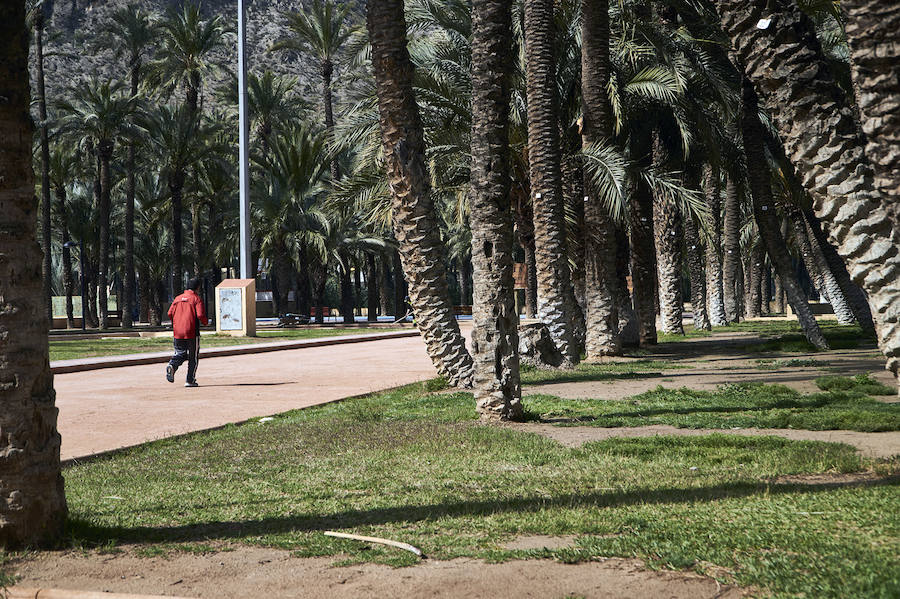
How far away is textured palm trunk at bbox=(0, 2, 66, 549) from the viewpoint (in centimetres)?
509

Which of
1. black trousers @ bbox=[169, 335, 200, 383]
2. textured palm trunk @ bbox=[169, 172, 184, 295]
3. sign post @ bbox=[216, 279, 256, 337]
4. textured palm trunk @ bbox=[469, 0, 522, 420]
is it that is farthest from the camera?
textured palm trunk @ bbox=[169, 172, 184, 295]

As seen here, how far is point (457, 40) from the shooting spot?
24297 mm

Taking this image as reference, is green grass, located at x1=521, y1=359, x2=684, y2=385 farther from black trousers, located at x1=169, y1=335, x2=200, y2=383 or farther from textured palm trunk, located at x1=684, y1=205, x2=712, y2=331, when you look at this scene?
textured palm trunk, located at x1=684, y1=205, x2=712, y2=331

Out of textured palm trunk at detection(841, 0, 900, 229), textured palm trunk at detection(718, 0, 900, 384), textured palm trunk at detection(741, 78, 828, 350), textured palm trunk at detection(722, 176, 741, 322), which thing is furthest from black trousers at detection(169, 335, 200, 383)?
textured palm trunk at detection(722, 176, 741, 322)

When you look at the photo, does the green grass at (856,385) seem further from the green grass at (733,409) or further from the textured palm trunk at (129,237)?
the textured palm trunk at (129,237)

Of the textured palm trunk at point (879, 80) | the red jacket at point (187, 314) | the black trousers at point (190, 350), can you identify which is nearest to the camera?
the textured palm trunk at point (879, 80)

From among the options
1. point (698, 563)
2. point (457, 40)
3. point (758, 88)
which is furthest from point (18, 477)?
point (457, 40)

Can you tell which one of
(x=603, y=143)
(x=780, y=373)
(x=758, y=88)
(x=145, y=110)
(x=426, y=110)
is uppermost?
(x=145, y=110)

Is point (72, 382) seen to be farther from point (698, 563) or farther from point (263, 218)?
point (263, 218)

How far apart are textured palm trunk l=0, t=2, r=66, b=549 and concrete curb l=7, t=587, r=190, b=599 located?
773mm

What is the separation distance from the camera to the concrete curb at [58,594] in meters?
4.20

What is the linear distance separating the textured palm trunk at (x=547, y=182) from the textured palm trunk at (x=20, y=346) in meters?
11.8

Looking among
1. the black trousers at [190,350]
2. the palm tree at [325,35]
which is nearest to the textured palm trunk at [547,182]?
the black trousers at [190,350]

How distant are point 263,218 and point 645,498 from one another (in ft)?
134
